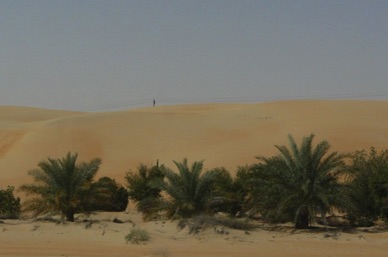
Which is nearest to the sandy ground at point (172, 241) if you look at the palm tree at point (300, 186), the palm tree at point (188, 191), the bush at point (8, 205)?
the palm tree at point (300, 186)

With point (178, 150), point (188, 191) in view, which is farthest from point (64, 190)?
point (178, 150)

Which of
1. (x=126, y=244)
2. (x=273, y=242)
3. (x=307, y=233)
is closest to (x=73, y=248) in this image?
(x=126, y=244)

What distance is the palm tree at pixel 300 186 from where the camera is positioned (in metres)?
16.6

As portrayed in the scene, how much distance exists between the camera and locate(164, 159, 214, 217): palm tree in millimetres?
17641

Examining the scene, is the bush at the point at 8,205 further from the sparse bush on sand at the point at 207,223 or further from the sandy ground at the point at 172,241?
the sparse bush on sand at the point at 207,223

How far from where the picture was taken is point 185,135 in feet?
141

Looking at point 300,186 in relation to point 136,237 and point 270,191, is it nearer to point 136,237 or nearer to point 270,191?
point 270,191

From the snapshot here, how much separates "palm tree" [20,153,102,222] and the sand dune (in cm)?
1515

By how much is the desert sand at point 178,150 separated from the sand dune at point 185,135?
0.06 meters

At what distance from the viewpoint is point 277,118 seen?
47.0 m

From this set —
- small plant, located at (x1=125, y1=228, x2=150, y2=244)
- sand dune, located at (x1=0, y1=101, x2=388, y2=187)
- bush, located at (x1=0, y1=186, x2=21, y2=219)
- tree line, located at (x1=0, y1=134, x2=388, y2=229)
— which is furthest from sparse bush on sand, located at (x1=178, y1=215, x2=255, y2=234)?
sand dune, located at (x1=0, y1=101, x2=388, y2=187)

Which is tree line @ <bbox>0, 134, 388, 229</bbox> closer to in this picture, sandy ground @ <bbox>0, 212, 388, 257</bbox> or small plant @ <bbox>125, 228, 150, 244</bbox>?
sandy ground @ <bbox>0, 212, 388, 257</bbox>

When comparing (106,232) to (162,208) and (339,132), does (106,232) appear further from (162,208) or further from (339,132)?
(339,132)

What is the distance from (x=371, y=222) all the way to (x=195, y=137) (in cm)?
2486
